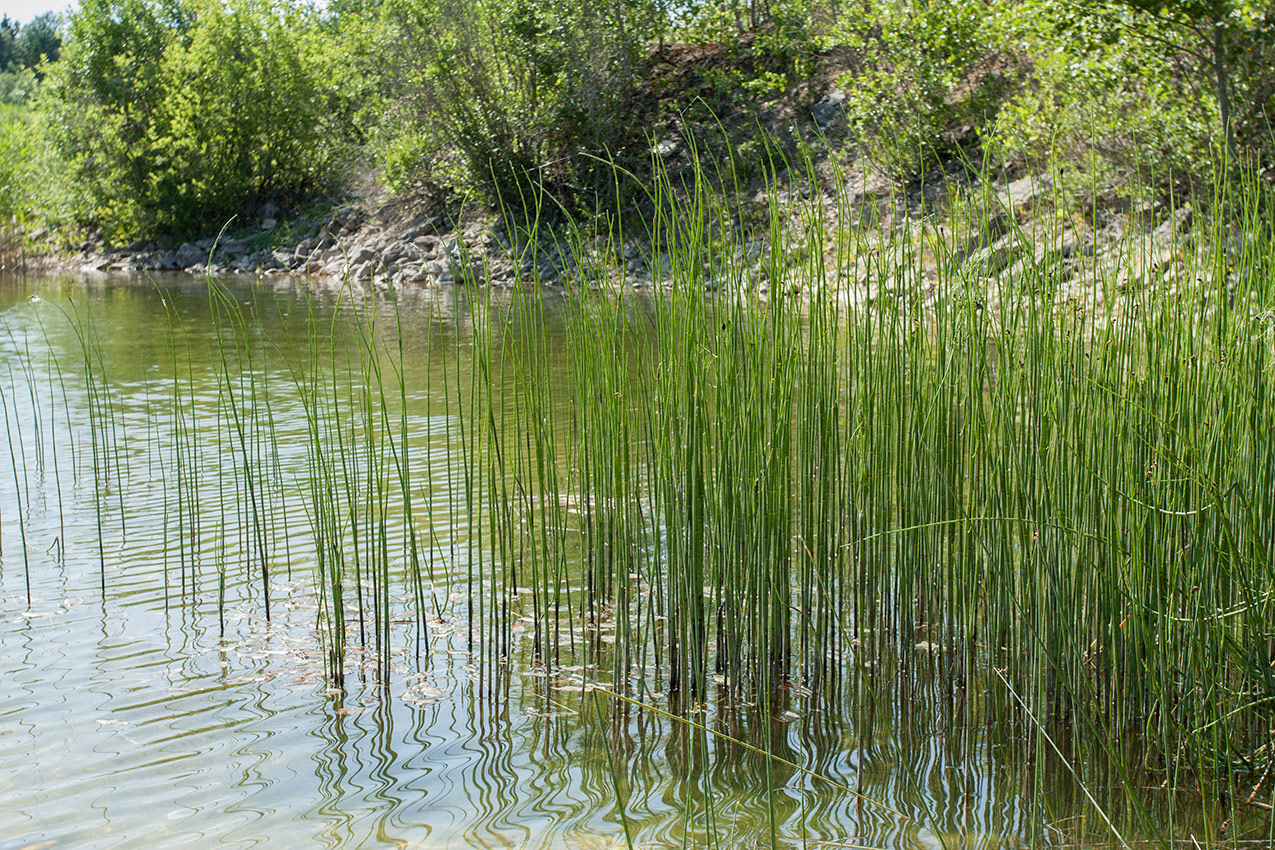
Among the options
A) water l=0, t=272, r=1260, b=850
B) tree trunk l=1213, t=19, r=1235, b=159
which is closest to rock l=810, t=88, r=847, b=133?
tree trunk l=1213, t=19, r=1235, b=159

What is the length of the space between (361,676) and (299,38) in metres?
21.3

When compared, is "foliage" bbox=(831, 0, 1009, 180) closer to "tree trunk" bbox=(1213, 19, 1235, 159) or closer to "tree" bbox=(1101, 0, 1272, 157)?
"tree" bbox=(1101, 0, 1272, 157)

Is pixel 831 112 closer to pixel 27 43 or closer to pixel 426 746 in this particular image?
pixel 426 746

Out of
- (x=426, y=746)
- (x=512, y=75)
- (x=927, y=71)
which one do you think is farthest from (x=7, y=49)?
(x=426, y=746)

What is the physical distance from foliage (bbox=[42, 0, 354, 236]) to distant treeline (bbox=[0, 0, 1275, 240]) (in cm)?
4

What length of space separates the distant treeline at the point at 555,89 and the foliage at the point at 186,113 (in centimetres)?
4

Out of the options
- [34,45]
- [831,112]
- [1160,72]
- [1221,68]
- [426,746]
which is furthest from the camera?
[34,45]

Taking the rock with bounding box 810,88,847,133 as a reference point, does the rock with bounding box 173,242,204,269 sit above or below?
below

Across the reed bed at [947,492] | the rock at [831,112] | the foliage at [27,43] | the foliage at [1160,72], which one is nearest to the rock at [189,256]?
the rock at [831,112]

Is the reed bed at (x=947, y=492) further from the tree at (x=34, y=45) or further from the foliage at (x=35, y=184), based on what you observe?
the tree at (x=34, y=45)

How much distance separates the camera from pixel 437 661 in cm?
283

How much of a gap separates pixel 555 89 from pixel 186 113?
7888mm

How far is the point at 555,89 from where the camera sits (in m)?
16.6

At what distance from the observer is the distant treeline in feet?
27.2
